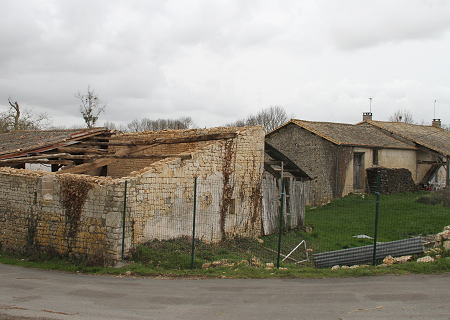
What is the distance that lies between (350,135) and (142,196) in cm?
1716

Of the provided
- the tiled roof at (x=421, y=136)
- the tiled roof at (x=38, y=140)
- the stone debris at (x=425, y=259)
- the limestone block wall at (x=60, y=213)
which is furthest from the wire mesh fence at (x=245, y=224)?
the tiled roof at (x=421, y=136)

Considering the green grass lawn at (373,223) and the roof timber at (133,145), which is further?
the roof timber at (133,145)

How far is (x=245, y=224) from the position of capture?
1327 cm

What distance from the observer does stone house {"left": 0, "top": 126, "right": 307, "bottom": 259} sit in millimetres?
9727

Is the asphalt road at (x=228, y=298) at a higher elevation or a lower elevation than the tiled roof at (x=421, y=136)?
lower

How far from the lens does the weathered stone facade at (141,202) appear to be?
31.8ft

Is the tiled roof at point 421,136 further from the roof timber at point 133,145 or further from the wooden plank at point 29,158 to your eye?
the wooden plank at point 29,158

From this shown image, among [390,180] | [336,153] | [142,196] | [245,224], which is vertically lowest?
[245,224]

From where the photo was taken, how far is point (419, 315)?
5523 mm

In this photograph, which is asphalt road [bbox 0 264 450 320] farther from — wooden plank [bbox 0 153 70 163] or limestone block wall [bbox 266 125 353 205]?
limestone block wall [bbox 266 125 353 205]

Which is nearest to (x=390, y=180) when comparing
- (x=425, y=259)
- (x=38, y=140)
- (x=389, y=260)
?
(x=389, y=260)

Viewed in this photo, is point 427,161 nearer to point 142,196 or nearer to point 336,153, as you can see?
point 336,153

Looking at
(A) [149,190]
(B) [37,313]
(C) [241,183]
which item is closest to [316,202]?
(C) [241,183]

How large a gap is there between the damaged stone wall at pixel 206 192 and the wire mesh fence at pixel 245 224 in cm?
3
